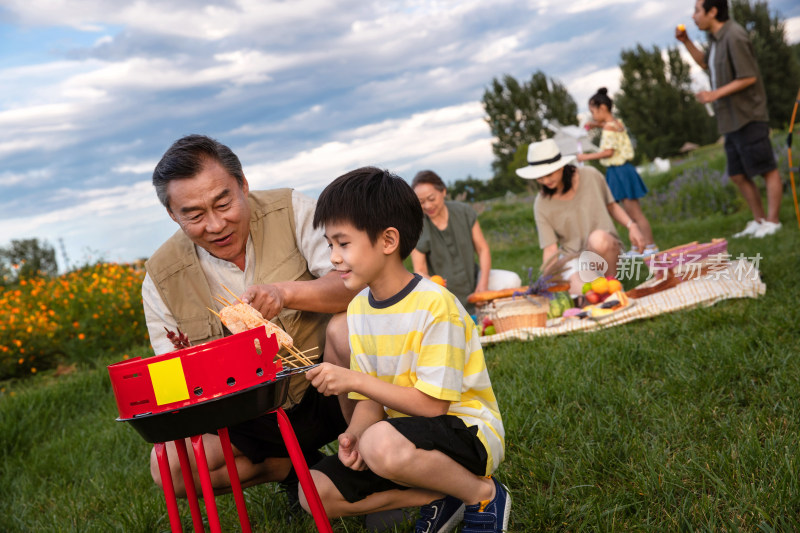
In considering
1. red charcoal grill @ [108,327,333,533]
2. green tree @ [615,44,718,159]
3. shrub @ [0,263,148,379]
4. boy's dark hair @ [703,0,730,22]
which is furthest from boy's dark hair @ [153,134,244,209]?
green tree @ [615,44,718,159]

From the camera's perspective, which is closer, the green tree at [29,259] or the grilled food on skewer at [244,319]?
the grilled food on skewer at [244,319]

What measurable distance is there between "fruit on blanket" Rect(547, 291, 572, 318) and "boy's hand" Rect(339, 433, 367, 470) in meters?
3.32

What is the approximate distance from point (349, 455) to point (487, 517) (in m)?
0.46

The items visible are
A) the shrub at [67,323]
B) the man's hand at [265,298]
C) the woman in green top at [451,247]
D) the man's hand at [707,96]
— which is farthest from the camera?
the shrub at [67,323]

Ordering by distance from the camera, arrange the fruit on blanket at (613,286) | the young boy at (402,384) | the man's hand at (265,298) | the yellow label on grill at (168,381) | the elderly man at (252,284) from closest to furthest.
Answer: the yellow label on grill at (168,381) < the young boy at (402,384) < the man's hand at (265,298) < the elderly man at (252,284) < the fruit on blanket at (613,286)

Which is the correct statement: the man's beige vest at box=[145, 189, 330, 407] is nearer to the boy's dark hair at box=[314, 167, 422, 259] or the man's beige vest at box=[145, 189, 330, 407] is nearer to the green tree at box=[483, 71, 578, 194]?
the boy's dark hair at box=[314, 167, 422, 259]

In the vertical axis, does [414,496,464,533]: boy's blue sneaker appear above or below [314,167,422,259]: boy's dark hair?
below

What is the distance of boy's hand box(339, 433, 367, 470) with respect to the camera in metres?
1.98

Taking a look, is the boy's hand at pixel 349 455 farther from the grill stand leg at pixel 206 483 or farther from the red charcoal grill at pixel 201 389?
the grill stand leg at pixel 206 483

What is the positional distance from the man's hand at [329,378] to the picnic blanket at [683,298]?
2.92 meters

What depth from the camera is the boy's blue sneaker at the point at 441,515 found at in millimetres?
2148

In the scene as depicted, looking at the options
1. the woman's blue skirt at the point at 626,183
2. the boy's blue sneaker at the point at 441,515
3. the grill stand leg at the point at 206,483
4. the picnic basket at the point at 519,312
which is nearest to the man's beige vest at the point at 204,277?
the boy's blue sneaker at the point at 441,515

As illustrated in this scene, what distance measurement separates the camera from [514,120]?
34688 mm

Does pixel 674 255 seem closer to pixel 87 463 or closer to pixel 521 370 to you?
pixel 521 370
